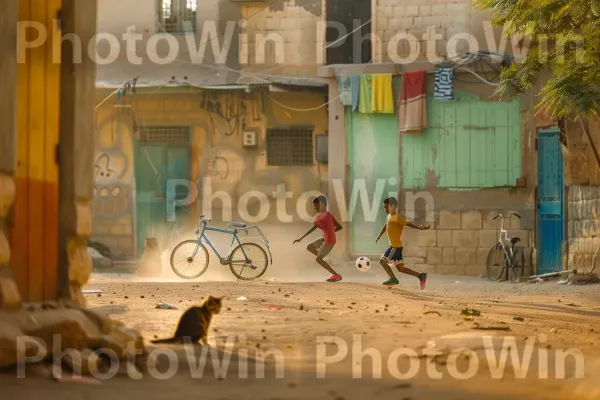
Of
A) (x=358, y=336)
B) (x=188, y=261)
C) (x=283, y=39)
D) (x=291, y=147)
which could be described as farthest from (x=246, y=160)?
(x=358, y=336)

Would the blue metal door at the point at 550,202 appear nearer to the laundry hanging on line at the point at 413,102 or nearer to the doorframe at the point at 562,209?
the doorframe at the point at 562,209

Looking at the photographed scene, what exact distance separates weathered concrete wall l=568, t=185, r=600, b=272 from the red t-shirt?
4.80 m

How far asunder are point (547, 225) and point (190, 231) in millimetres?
7707

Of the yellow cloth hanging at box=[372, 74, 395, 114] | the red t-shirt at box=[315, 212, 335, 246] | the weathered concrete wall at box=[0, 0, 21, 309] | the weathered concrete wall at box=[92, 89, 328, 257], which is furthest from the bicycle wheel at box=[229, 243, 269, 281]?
the weathered concrete wall at box=[0, 0, 21, 309]

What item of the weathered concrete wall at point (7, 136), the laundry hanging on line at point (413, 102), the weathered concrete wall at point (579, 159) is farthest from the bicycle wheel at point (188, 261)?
the weathered concrete wall at point (7, 136)

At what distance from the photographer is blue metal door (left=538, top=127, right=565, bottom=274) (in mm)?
18250


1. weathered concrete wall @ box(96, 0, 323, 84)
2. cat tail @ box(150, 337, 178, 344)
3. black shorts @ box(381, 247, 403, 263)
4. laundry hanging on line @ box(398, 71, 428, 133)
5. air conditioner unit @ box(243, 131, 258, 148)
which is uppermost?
weathered concrete wall @ box(96, 0, 323, 84)

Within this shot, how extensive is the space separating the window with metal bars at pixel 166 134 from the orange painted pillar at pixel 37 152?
1451cm

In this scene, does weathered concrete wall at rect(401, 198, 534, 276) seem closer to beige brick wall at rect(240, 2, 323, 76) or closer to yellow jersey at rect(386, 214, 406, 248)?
beige brick wall at rect(240, 2, 323, 76)

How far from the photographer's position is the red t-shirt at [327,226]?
14.8 m

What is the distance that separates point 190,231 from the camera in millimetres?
21141

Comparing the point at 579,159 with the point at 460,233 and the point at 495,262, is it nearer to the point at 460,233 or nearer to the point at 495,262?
the point at 495,262

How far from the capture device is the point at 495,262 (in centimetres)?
1839

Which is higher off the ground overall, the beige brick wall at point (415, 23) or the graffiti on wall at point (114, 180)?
the beige brick wall at point (415, 23)
